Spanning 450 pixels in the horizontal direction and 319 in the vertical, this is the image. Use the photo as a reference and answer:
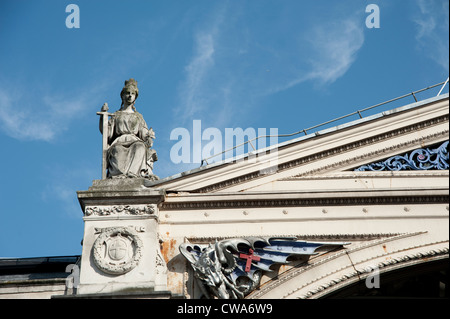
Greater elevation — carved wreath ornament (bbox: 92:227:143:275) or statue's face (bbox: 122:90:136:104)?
statue's face (bbox: 122:90:136:104)

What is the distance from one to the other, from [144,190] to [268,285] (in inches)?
105

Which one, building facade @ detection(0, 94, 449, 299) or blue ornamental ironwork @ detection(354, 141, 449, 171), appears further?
blue ornamental ironwork @ detection(354, 141, 449, 171)

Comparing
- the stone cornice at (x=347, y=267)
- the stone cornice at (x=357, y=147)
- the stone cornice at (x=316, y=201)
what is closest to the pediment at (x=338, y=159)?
the stone cornice at (x=357, y=147)

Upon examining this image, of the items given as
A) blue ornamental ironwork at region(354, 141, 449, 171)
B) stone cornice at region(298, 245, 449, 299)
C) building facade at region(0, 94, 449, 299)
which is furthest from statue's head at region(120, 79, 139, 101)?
stone cornice at region(298, 245, 449, 299)

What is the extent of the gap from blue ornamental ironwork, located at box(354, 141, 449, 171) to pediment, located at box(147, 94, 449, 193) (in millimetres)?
76

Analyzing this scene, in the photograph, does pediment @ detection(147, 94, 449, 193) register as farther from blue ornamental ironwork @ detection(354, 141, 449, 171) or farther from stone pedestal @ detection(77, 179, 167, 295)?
stone pedestal @ detection(77, 179, 167, 295)

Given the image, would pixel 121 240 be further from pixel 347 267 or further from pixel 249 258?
pixel 347 267

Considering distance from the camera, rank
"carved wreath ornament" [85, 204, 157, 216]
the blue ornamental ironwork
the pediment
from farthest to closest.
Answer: the blue ornamental ironwork < the pediment < "carved wreath ornament" [85, 204, 157, 216]

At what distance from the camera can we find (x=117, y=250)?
14297 millimetres

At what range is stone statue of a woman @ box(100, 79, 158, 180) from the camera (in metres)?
15.2

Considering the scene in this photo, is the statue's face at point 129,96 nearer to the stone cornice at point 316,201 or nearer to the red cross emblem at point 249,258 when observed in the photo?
the stone cornice at point 316,201

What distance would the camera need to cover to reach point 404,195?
48.3 ft

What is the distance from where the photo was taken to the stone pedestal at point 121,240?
14039 millimetres
